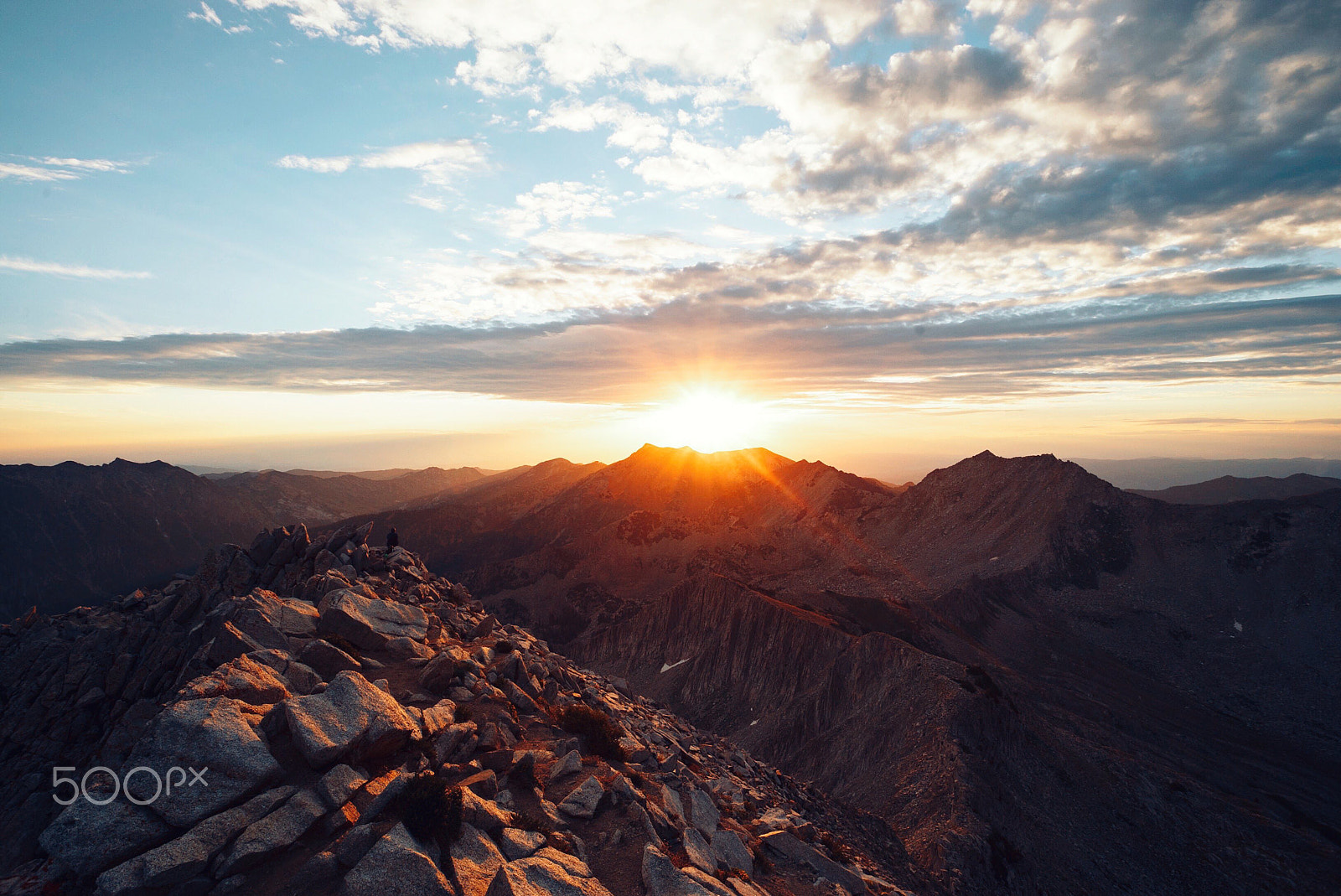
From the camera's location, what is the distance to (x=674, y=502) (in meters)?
159

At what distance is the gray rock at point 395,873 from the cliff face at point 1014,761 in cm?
3331

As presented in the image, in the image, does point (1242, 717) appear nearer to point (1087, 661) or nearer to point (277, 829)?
point (1087, 661)

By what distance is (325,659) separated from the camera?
64.7 ft

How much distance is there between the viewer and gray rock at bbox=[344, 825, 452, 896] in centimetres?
1180

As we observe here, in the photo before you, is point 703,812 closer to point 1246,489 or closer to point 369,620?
point 369,620

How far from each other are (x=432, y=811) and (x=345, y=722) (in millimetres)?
3517

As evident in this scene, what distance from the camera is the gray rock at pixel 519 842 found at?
13969mm

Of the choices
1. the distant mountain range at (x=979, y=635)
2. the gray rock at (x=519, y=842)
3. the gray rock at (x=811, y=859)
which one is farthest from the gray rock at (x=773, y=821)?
the distant mountain range at (x=979, y=635)

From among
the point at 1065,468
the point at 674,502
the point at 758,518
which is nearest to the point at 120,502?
the point at 674,502

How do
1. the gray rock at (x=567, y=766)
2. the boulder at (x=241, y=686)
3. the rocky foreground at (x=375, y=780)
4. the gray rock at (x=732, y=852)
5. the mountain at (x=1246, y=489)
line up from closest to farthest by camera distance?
1. the rocky foreground at (x=375, y=780)
2. the boulder at (x=241, y=686)
3. the gray rock at (x=732, y=852)
4. the gray rock at (x=567, y=766)
5. the mountain at (x=1246, y=489)

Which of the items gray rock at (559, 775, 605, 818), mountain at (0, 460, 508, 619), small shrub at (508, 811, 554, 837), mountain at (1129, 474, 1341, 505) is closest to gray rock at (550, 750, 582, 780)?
gray rock at (559, 775, 605, 818)

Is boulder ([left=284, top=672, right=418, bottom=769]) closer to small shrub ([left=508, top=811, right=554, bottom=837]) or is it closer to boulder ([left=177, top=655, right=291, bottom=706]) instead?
boulder ([left=177, top=655, right=291, bottom=706])

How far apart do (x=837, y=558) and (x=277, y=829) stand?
11874cm

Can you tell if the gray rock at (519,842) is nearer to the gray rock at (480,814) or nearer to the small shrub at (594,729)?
the gray rock at (480,814)
